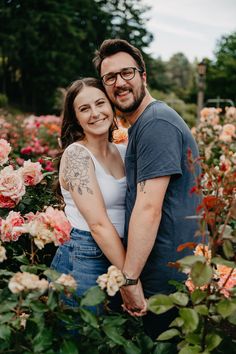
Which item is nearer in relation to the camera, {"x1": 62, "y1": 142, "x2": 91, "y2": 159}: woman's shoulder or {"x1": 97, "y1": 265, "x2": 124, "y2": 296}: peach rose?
{"x1": 97, "y1": 265, "x2": 124, "y2": 296}: peach rose

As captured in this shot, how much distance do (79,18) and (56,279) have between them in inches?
1608

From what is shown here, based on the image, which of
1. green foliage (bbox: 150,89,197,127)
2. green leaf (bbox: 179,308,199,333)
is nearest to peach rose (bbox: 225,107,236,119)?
green leaf (bbox: 179,308,199,333)

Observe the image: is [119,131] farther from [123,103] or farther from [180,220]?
[180,220]

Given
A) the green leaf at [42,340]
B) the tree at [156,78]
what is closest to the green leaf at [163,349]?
the green leaf at [42,340]

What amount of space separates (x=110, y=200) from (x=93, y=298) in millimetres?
897

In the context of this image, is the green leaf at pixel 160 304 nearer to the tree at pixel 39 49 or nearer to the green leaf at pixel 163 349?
the green leaf at pixel 163 349

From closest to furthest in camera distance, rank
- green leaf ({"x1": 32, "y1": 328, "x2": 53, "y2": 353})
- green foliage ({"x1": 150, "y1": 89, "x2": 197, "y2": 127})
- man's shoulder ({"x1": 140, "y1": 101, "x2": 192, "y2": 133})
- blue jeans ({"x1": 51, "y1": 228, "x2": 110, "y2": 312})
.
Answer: green leaf ({"x1": 32, "y1": 328, "x2": 53, "y2": 353}) → man's shoulder ({"x1": 140, "y1": 101, "x2": 192, "y2": 133}) → blue jeans ({"x1": 51, "y1": 228, "x2": 110, "y2": 312}) → green foliage ({"x1": 150, "y1": 89, "x2": 197, "y2": 127})

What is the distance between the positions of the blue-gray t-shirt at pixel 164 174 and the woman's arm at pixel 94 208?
0.53 feet

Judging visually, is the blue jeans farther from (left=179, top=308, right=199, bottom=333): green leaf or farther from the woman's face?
(left=179, top=308, right=199, bottom=333): green leaf

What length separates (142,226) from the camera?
7.02 feet

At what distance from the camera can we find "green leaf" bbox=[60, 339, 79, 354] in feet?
4.82

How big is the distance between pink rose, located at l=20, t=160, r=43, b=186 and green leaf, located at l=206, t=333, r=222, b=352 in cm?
154

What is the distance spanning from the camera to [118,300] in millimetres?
2428

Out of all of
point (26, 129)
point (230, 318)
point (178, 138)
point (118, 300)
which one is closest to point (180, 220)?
point (178, 138)
